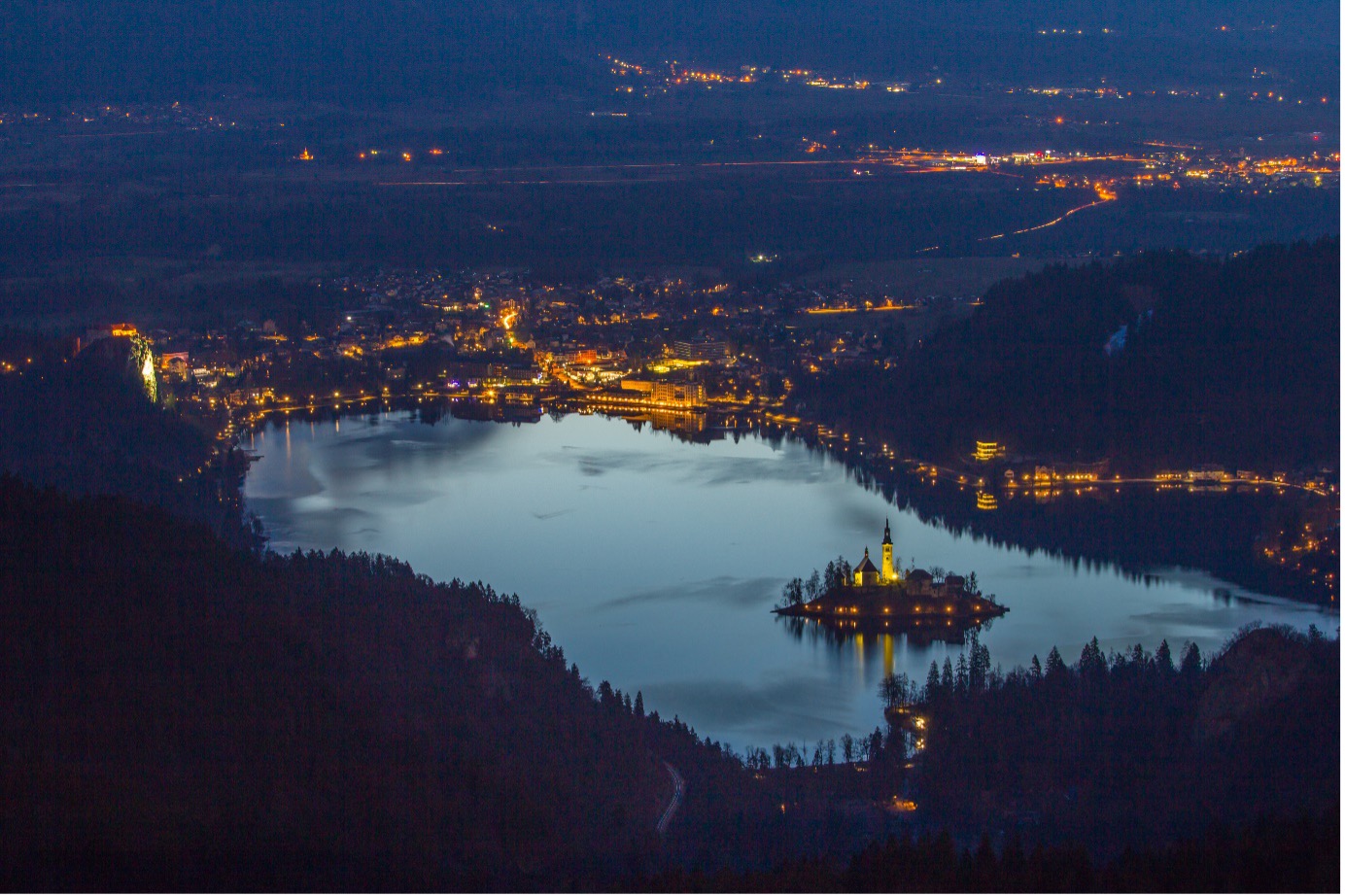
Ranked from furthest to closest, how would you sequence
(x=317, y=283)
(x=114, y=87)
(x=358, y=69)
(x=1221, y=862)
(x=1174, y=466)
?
(x=358, y=69), (x=114, y=87), (x=317, y=283), (x=1174, y=466), (x=1221, y=862)

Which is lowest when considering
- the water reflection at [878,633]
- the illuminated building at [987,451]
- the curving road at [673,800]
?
the curving road at [673,800]

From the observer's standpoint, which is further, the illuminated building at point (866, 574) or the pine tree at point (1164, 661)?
the illuminated building at point (866, 574)

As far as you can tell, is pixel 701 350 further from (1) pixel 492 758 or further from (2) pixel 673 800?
(1) pixel 492 758

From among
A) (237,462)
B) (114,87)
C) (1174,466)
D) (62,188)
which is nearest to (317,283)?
(62,188)

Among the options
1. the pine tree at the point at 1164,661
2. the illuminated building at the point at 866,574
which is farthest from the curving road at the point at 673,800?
the illuminated building at the point at 866,574

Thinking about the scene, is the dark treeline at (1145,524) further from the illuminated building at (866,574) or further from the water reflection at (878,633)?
the water reflection at (878,633)

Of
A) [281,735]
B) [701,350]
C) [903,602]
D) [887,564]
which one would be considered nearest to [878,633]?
[903,602]

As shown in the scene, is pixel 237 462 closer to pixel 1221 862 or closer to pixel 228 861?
pixel 228 861
